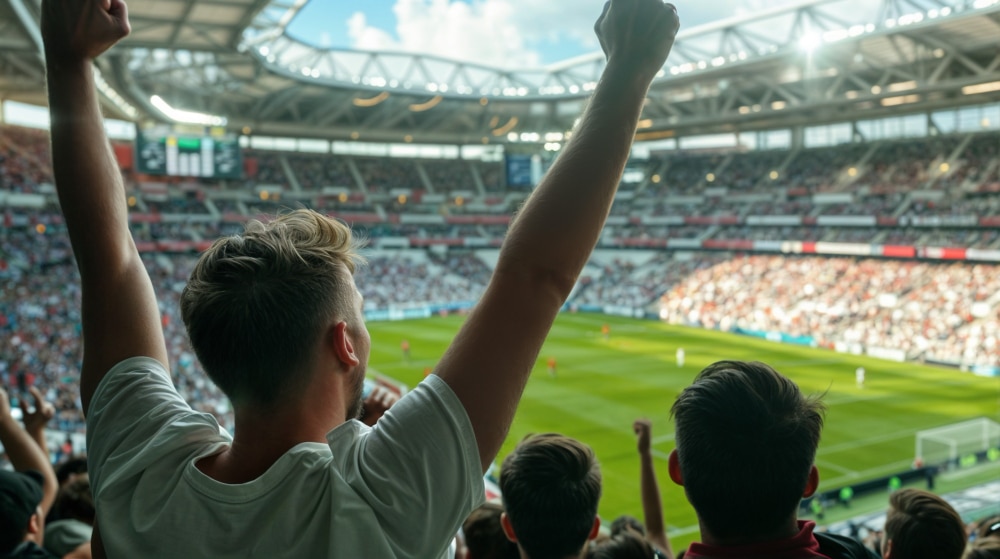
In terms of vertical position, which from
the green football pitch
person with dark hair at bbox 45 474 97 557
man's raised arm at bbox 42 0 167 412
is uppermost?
man's raised arm at bbox 42 0 167 412

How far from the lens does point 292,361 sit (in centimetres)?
135

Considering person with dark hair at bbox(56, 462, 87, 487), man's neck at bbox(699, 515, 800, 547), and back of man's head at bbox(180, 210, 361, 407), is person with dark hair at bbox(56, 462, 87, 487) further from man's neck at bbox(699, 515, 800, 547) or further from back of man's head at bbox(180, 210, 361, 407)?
man's neck at bbox(699, 515, 800, 547)

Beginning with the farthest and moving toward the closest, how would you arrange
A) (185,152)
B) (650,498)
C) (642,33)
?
(185,152)
(650,498)
(642,33)

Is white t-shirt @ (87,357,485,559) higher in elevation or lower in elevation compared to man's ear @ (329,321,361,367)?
lower

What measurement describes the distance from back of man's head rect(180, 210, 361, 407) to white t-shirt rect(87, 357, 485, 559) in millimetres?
146

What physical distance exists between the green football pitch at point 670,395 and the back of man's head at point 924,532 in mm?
9473

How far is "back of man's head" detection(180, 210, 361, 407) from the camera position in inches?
53.2

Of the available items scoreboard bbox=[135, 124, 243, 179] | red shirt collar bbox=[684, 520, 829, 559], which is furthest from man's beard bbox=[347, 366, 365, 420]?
scoreboard bbox=[135, 124, 243, 179]

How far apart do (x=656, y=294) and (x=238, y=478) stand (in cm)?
4518

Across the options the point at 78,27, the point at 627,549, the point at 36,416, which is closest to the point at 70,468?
the point at 36,416

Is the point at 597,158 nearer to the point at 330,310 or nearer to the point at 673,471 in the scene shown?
the point at 330,310

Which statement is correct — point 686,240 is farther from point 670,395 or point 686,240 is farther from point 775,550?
point 775,550

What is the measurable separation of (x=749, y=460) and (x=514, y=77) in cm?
4888

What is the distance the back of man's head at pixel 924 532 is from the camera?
296cm
